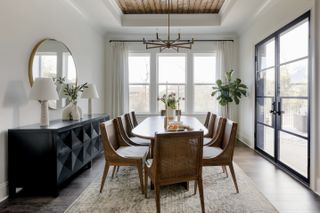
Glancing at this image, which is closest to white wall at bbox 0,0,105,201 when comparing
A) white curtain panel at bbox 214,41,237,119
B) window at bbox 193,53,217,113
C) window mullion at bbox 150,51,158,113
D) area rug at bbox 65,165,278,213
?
area rug at bbox 65,165,278,213

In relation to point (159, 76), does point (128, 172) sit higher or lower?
lower

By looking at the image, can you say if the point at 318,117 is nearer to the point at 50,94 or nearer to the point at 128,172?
the point at 128,172

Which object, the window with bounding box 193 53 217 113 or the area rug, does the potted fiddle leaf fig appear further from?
the area rug

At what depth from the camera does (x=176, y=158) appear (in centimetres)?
246

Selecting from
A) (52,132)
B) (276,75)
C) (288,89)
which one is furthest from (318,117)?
(52,132)

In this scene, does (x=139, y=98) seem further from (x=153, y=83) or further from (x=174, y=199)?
(x=174, y=199)

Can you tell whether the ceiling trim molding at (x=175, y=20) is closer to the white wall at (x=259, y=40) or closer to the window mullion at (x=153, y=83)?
the white wall at (x=259, y=40)

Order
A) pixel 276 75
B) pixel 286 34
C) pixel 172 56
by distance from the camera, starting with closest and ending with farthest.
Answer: pixel 286 34
pixel 276 75
pixel 172 56

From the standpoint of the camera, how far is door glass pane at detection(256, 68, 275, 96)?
4718 millimetres

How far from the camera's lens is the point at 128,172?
156 inches

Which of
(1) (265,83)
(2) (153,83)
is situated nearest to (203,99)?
(2) (153,83)

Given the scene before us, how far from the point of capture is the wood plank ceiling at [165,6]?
5.38 m

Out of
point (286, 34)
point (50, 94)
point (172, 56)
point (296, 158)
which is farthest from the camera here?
point (172, 56)

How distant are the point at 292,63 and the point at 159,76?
3.82 metres
